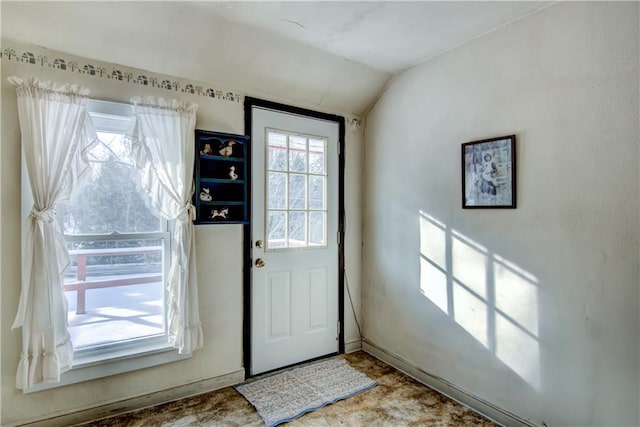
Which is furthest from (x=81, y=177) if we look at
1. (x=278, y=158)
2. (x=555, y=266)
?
(x=555, y=266)

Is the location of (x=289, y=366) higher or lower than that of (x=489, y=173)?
lower

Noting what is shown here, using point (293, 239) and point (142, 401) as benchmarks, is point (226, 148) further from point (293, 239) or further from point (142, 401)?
point (142, 401)

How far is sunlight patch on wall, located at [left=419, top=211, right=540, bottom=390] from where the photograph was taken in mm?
2016

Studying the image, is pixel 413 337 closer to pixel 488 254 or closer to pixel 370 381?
pixel 370 381

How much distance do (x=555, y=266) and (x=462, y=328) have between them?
773 millimetres

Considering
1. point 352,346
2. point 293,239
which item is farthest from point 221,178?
point 352,346

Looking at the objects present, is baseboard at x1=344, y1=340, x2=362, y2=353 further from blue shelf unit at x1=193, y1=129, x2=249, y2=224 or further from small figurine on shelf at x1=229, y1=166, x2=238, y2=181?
small figurine on shelf at x1=229, y1=166, x2=238, y2=181

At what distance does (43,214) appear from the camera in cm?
190

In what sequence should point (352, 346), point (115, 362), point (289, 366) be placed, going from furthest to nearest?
point (352, 346) < point (289, 366) < point (115, 362)

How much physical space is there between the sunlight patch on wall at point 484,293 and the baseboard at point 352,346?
98 cm

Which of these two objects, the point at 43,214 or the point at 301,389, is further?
the point at 301,389

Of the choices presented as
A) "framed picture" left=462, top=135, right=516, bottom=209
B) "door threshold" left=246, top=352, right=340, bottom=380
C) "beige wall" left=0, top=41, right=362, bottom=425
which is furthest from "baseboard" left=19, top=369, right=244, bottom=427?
"framed picture" left=462, top=135, right=516, bottom=209

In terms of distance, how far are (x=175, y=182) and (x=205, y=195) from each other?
9.5 inches

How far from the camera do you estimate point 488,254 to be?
2.23m
